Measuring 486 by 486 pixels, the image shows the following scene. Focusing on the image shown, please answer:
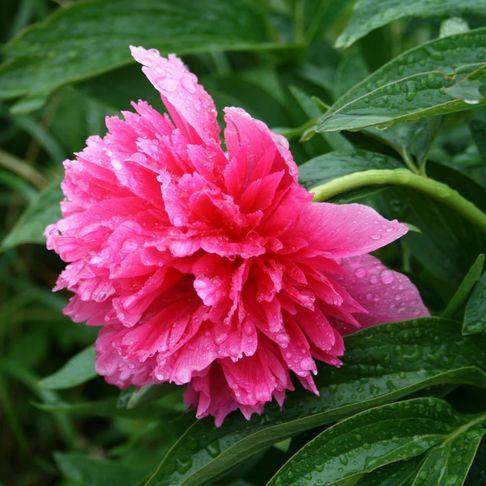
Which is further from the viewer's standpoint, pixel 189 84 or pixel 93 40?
pixel 93 40

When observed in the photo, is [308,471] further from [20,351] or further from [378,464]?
[20,351]

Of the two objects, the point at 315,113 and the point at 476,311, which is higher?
the point at 315,113

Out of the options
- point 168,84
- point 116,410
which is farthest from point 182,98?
point 116,410

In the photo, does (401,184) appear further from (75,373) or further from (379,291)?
(75,373)

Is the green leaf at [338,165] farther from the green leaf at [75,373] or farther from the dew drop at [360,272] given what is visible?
the green leaf at [75,373]

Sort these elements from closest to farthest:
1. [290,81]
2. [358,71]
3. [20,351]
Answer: [358,71] < [290,81] < [20,351]

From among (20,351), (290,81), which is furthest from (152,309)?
(20,351)
